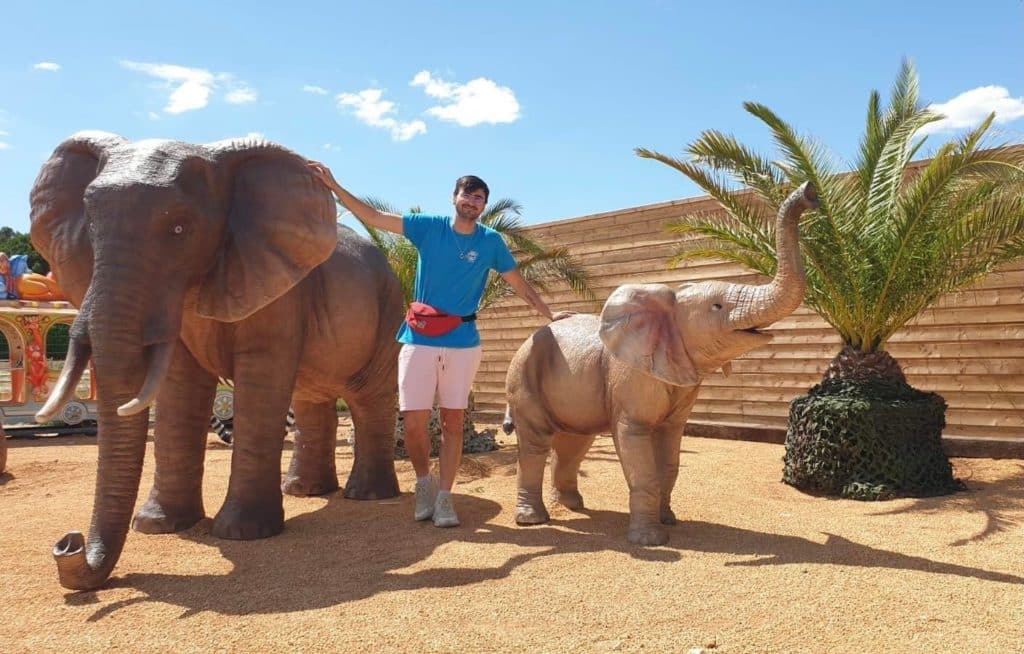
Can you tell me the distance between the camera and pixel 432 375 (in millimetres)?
4676

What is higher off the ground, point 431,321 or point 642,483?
point 431,321

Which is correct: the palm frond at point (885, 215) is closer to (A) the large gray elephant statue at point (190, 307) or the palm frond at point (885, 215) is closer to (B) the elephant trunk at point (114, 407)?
(A) the large gray elephant statue at point (190, 307)

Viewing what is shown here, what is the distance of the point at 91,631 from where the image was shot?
3.01 m

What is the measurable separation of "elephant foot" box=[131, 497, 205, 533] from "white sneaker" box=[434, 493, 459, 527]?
4.82ft

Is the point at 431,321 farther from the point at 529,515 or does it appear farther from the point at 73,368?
the point at 73,368

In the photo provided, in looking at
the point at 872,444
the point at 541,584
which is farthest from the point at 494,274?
the point at 541,584

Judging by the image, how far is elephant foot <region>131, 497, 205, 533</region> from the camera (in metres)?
4.61

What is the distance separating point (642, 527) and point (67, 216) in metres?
3.52

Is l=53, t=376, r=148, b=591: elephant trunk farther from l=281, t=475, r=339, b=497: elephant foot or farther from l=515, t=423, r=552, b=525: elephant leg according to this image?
l=281, t=475, r=339, b=497: elephant foot

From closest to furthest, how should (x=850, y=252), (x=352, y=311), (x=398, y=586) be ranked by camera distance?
(x=398, y=586) → (x=352, y=311) → (x=850, y=252)

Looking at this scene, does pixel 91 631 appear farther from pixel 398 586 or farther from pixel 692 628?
pixel 692 628

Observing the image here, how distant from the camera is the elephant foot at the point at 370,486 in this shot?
19.1 feet

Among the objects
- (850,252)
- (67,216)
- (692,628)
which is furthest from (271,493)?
(850,252)

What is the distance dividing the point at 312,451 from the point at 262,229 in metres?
2.57
